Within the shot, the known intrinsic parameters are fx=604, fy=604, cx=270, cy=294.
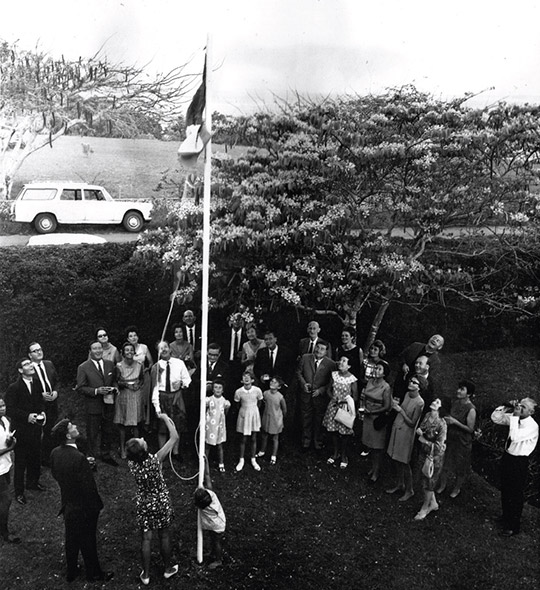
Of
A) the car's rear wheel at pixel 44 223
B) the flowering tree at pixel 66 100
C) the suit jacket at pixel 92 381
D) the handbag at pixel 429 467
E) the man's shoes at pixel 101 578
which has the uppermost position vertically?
the flowering tree at pixel 66 100

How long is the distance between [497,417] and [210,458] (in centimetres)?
376

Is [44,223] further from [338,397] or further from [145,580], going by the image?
[145,580]

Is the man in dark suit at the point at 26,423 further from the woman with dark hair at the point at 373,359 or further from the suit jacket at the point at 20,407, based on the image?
the woman with dark hair at the point at 373,359

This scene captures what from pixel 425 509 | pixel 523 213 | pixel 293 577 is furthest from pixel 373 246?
pixel 293 577

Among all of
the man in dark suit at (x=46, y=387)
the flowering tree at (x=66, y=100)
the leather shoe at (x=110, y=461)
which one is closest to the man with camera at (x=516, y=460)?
the leather shoe at (x=110, y=461)

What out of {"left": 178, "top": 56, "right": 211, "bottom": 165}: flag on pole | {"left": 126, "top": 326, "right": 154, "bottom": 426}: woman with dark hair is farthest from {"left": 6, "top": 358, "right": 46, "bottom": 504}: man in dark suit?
{"left": 178, "top": 56, "right": 211, "bottom": 165}: flag on pole

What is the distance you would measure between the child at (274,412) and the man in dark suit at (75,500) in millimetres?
2793

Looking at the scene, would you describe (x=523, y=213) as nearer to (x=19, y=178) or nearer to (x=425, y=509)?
(x=425, y=509)

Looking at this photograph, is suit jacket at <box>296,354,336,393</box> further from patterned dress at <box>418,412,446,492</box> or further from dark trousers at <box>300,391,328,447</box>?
patterned dress at <box>418,412,446,492</box>

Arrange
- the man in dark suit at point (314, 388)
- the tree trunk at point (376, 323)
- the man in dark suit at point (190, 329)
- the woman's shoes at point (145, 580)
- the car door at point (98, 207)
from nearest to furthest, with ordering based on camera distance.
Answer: the woman's shoes at point (145, 580) → the man in dark suit at point (314, 388) → the man in dark suit at point (190, 329) → the tree trunk at point (376, 323) → the car door at point (98, 207)

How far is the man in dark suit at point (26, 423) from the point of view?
7109 mm

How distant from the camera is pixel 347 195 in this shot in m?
9.54

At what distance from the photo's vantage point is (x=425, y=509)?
7207 mm

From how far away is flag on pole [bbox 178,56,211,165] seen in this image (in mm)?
6098
